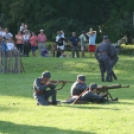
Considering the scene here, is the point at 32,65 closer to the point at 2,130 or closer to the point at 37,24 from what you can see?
the point at 37,24

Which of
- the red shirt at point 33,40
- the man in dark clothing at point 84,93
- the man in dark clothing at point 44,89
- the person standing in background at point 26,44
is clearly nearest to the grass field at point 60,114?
the man in dark clothing at point 44,89

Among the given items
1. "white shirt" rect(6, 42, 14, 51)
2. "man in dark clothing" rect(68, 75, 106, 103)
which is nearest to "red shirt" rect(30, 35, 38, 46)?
"white shirt" rect(6, 42, 14, 51)

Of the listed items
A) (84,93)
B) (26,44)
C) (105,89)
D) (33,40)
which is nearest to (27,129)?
(84,93)

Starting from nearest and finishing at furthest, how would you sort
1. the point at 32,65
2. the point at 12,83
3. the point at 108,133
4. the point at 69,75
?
1. the point at 108,133
2. the point at 12,83
3. the point at 69,75
4. the point at 32,65

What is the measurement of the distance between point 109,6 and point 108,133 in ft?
140

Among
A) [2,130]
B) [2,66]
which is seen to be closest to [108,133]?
[2,130]

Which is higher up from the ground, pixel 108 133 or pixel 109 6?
pixel 109 6

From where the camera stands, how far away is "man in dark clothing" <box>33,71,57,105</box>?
66.0 feet

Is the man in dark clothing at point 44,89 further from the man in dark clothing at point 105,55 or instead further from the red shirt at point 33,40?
the red shirt at point 33,40

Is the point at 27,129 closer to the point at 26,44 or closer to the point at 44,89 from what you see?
the point at 44,89

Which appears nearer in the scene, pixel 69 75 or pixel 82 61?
pixel 69 75

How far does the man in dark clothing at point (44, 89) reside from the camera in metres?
20.1

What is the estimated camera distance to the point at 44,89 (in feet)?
66.6

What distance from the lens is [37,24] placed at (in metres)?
55.7
